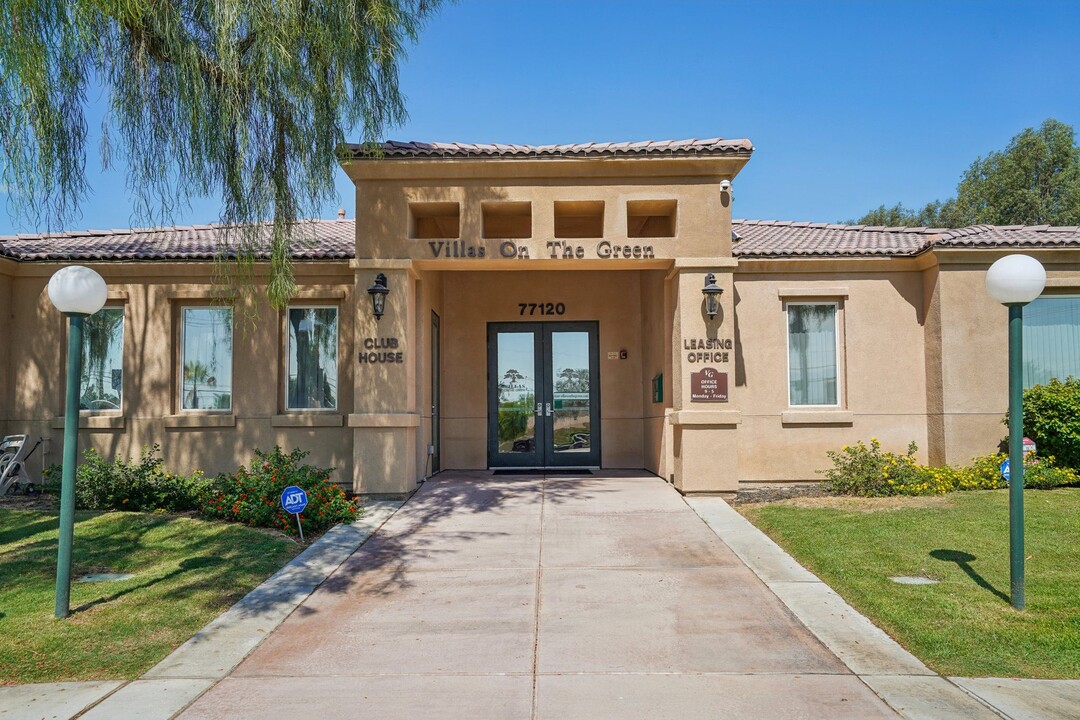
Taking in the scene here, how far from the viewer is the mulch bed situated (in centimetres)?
1133

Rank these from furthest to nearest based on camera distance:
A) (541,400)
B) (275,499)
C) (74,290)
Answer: (541,400) → (275,499) → (74,290)

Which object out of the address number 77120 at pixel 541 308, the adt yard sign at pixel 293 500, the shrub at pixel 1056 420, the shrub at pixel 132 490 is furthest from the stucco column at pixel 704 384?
the shrub at pixel 132 490

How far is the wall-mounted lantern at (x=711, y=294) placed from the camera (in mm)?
10875

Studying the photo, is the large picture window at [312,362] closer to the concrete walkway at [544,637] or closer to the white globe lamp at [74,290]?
the concrete walkway at [544,637]

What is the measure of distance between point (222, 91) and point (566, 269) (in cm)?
528

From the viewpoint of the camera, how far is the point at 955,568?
751 cm

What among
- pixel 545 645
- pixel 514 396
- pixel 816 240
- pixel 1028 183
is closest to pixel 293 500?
pixel 545 645

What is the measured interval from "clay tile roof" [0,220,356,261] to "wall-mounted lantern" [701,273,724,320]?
5140mm

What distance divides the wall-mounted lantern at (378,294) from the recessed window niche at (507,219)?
1.77 m

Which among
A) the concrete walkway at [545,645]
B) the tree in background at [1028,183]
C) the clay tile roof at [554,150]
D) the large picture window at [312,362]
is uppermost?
the tree in background at [1028,183]

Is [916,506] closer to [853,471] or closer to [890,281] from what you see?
[853,471]

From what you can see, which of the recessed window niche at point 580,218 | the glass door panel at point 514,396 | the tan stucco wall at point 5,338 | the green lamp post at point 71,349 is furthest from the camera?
the glass door panel at point 514,396

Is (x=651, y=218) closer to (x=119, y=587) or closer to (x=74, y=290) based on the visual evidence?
(x=74, y=290)

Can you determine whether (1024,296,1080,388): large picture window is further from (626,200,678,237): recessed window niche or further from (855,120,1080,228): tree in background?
(855,120,1080,228): tree in background
